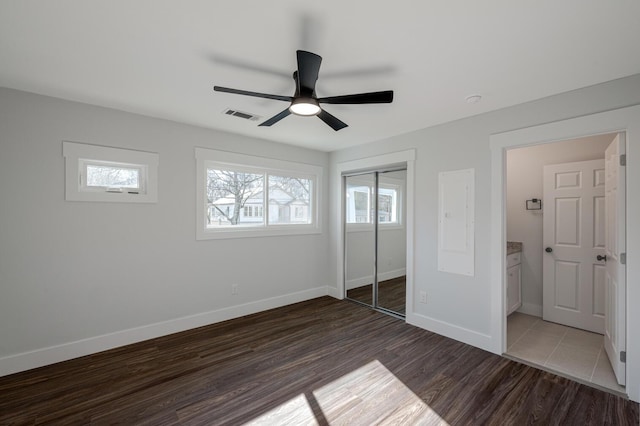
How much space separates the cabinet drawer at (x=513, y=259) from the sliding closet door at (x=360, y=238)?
5.84ft

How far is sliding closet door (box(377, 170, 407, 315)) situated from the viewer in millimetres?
3990

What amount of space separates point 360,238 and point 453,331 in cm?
192

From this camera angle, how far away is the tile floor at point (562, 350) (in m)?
2.48

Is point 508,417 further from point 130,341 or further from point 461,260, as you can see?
point 130,341

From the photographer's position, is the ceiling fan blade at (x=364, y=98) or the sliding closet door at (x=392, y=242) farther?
the sliding closet door at (x=392, y=242)

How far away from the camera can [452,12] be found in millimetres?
1560

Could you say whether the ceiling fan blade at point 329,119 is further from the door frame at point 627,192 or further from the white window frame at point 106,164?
the white window frame at point 106,164

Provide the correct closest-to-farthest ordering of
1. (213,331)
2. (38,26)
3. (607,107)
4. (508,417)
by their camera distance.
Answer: (38,26), (508,417), (607,107), (213,331)

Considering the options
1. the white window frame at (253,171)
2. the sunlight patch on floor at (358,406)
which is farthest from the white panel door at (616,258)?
the white window frame at (253,171)

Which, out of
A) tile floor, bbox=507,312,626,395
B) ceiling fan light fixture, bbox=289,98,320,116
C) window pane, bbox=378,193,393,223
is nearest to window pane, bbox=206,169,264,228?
window pane, bbox=378,193,393,223

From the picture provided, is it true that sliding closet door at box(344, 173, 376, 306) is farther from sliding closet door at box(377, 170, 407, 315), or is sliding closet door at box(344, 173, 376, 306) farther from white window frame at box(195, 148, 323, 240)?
white window frame at box(195, 148, 323, 240)

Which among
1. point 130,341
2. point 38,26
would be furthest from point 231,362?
point 38,26

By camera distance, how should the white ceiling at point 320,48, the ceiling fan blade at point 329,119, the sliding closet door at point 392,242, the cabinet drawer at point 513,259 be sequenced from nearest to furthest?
the white ceiling at point 320,48
the ceiling fan blade at point 329,119
the cabinet drawer at point 513,259
the sliding closet door at point 392,242

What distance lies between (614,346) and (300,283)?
3.59 meters
